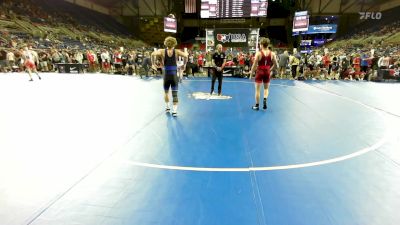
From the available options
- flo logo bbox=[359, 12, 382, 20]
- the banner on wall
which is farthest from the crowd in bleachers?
flo logo bbox=[359, 12, 382, 20]

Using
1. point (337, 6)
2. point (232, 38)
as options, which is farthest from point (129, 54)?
point (337, 6)

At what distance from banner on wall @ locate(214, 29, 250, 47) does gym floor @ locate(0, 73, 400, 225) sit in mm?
12170

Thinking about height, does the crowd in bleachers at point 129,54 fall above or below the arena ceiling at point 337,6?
below

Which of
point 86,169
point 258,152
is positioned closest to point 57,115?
point 86,169

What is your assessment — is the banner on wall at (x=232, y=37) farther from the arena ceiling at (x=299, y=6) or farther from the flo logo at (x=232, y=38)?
the arena ceiling at (x=299, y=6)

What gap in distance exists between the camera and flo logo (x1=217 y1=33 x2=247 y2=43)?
60.3 feet

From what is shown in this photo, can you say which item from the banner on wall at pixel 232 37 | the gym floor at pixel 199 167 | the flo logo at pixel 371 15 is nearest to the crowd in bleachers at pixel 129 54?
the banner on wall at pixel 232 37

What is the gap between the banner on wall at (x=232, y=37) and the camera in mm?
18312

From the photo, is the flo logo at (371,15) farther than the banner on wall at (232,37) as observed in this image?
Yes

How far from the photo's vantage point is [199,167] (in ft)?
12.7

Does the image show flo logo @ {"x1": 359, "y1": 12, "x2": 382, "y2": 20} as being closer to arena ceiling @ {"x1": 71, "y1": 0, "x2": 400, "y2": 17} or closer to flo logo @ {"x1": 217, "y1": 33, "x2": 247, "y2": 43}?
arena ceiling @ {"x1": 71, "y1": 0, "x2": 400, "y2": 17}

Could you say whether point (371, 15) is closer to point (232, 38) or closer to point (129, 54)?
point (232, 38)

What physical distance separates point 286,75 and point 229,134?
1598 cm

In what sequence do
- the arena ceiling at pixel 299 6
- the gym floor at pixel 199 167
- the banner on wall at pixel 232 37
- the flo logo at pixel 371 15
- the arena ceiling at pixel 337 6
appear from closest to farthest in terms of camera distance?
1. the gym floor at pixel 199 167
2. the banner on wall at pixel 232 37
3. the flo logo at pixel 371 15
4. the arena ceiling at pixel 299 6
5. the arena ceiling at pixel 337 6
